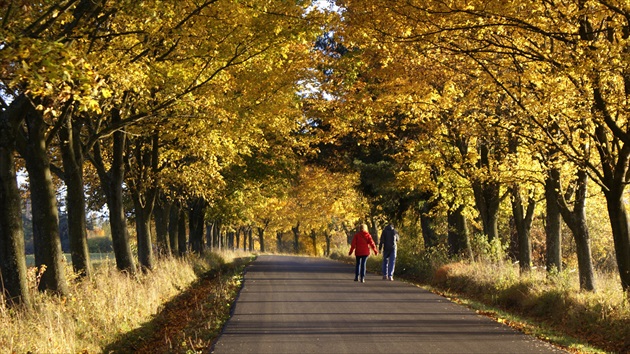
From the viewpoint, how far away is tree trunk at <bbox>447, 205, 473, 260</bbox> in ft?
89.3

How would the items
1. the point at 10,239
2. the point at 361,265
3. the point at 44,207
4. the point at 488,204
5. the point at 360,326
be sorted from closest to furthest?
the point at 10,239
the point at 360,326
the point at 44,207
the point at 361,265
the point at 488,204

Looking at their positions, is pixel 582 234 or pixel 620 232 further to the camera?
pixel 582 234

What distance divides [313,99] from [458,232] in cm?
777

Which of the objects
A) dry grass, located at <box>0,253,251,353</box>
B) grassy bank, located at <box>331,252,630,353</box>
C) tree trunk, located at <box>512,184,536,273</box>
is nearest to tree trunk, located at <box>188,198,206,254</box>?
tree trunk, located at <box>512,184,536,273</box>

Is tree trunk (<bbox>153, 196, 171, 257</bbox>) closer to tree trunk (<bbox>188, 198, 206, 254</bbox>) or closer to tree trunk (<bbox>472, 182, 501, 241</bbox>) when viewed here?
tree trunk (<bbox>188, 198, 206, 254</bbox>)

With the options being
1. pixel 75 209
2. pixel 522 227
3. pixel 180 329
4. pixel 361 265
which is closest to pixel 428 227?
pixel 522 227

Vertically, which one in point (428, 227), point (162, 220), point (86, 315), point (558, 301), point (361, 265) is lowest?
point (558, 301)

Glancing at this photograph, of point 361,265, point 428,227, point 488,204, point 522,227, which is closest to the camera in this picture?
point 361,265

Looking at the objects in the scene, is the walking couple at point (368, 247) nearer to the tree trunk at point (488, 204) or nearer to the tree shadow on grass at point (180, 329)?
the tree trunk at point (488, 204)

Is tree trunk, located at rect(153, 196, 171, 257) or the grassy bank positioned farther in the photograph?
tree trunk, located at rect(153, 196, 171, 257)

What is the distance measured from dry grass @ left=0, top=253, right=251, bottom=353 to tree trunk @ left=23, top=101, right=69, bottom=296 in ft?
1.32

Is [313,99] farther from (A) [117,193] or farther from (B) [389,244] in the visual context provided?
(A) [117,193]

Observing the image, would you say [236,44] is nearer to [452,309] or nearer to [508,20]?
[508,20]

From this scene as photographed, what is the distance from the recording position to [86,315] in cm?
1219
